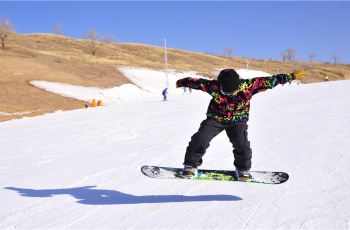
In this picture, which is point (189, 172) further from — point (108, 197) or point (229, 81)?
point (229, 81)

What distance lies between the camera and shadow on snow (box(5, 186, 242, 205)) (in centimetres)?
480

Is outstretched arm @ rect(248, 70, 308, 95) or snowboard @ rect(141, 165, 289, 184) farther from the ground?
outstretched arm @ rect(248, 70, 308, 95)

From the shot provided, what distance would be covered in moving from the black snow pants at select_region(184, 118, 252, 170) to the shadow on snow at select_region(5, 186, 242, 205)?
443 mm

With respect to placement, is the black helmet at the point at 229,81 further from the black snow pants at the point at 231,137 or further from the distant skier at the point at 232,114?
the black snow pants at the point at 231,137

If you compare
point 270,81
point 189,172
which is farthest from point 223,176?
point 270,81

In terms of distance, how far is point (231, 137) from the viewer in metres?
4.89

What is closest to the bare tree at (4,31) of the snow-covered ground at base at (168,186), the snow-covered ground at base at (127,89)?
the snow-covered ground at base at (127,89)

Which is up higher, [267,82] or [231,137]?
A: [267,82]

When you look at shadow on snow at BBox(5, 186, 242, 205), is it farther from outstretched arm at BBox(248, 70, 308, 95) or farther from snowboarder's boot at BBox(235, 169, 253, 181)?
outstretched arm at BBox(248, 70, 308, 95)

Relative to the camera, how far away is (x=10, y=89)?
105ft

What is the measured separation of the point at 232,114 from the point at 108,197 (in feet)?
6.15

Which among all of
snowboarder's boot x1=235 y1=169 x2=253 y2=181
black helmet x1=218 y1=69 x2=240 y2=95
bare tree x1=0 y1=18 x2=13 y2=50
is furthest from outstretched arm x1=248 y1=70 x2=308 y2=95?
bare tree x1=0 y1=18 x2=13 y2=50

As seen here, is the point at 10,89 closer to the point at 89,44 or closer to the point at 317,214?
the point at 317,214

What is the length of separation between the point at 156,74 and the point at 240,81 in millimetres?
49378
